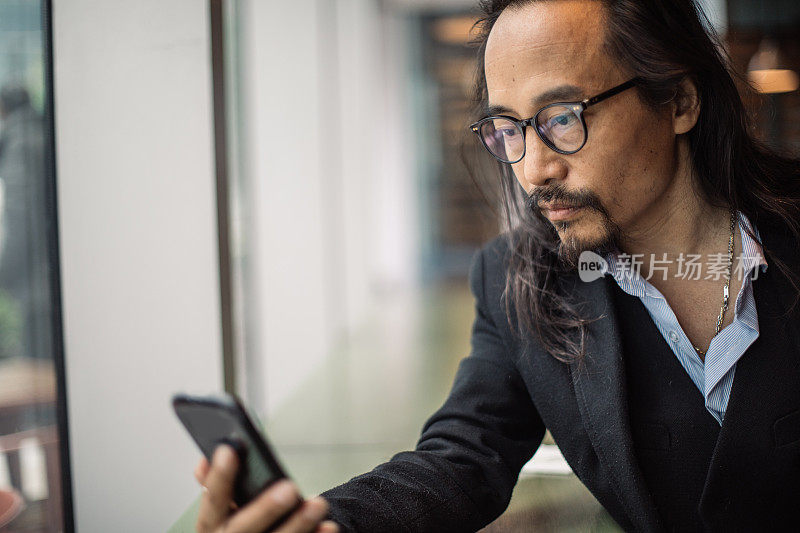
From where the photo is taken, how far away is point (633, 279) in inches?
51.1

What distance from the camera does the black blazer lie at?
1102 mm

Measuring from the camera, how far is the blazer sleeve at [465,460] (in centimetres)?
104

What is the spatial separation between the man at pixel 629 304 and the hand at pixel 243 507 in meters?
0.28

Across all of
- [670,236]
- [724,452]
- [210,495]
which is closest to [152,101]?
[210,495]

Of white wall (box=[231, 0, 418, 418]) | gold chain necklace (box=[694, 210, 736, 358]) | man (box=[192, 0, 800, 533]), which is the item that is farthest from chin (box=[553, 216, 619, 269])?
white wall (box=[231, 0, 418, 418])

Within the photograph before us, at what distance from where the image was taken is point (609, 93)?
1.19 m

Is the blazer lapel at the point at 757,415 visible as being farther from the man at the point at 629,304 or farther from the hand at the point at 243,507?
the hand at the point at 243,507

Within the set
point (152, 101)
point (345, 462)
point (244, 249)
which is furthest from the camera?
point (244, 249)

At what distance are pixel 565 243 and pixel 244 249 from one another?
1.90m

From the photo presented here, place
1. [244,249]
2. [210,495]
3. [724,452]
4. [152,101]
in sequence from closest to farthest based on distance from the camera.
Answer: [210,495], [724,452], [152,101], [244,249]

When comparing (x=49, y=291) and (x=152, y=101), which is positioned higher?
(x=152, y=101)

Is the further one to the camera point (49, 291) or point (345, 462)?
point (345, 462)

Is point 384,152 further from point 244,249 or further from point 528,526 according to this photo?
point 528,526

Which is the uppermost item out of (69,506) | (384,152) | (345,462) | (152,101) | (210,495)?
(384,152)
